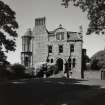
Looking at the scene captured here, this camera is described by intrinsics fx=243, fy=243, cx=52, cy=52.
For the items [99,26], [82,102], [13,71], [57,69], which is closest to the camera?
[82,102]

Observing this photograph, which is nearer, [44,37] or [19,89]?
[19,89]

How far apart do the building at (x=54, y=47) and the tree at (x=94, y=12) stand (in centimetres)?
3149

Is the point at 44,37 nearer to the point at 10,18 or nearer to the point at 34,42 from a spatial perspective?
the point at 34,42

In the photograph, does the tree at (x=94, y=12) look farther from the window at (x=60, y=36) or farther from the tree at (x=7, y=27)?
the window at (x=60, y=36)

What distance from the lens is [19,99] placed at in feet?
72.4

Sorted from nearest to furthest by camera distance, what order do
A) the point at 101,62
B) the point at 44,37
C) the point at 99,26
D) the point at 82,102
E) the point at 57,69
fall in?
the point at 82,102, the point at 99,26, the point at 101,62, the point at 57,69, the point at 44,37

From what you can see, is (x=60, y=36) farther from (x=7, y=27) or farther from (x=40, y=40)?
(x=7, y=27)

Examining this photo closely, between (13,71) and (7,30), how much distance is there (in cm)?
2167

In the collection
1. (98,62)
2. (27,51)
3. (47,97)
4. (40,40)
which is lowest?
(47,97)

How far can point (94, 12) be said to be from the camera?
75.5ft

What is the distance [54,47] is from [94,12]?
38026mm

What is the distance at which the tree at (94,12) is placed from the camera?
73.0ft

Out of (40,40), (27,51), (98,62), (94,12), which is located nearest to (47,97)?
(94,12)

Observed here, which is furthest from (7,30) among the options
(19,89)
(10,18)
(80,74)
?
(80,74)
